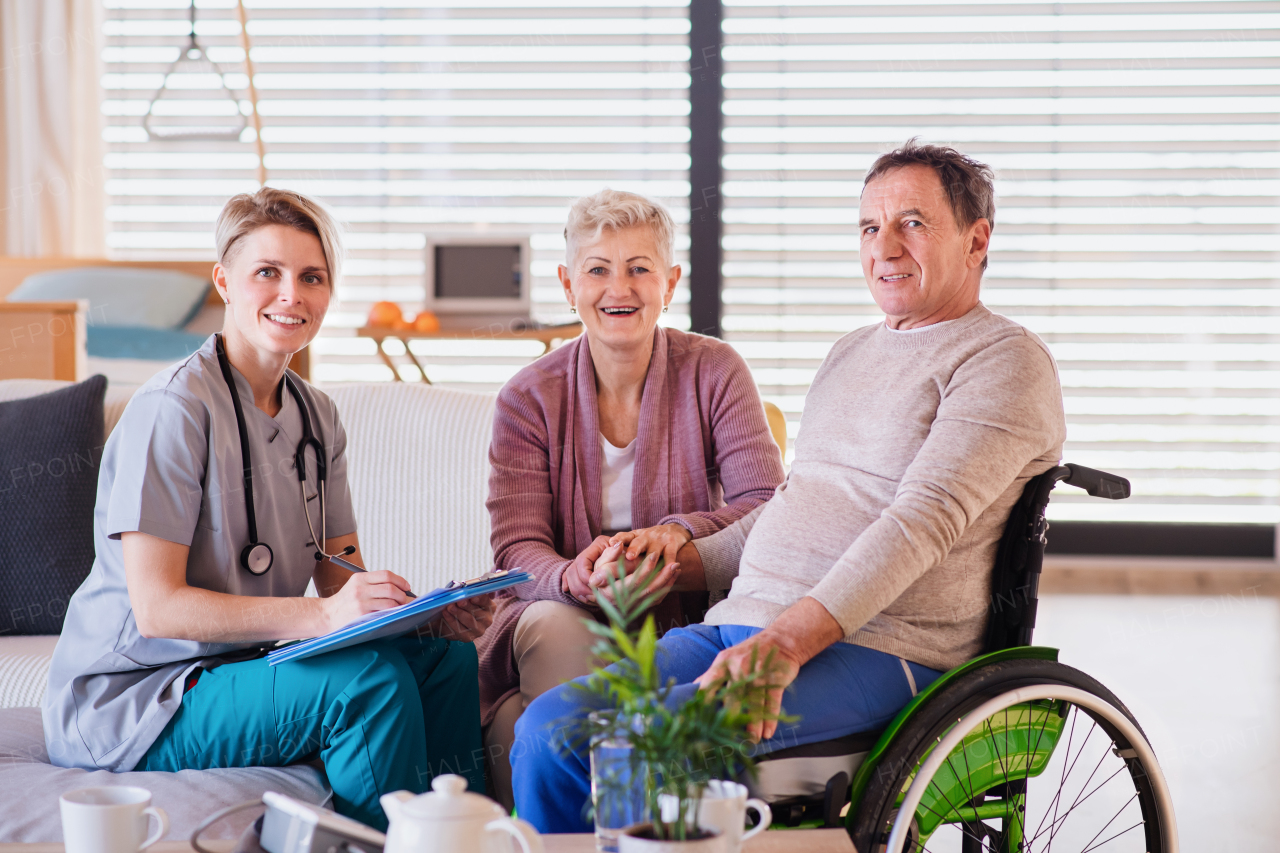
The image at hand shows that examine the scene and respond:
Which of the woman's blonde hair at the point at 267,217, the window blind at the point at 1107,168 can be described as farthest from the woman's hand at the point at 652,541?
the window blind at the point at 1107,168

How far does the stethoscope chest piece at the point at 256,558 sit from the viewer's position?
58.2 inches

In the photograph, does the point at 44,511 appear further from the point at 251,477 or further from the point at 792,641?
the point at 792,641

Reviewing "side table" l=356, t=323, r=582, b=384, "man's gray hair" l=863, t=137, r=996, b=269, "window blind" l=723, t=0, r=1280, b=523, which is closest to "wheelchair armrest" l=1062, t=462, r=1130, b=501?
"man's gray hair" l=863, t=137, r=996, b=269

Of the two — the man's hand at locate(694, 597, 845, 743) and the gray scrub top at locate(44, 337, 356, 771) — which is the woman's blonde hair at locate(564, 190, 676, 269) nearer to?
the gray scrub top at locate(44, 337, 356, 771)

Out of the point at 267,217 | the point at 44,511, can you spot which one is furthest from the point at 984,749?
the point at 44,511

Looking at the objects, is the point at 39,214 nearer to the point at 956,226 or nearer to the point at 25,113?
the point at 25,113

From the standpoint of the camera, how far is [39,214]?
178 inches

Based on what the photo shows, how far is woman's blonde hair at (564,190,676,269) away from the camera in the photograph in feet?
6.00

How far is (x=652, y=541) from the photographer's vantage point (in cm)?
168

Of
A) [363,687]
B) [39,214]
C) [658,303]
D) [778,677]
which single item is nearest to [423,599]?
[363,687]

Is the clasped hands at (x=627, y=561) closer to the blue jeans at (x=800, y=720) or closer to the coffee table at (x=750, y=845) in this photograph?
the blue jeans at (x=800, y=720)

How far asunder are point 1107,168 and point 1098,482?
3.46 metres

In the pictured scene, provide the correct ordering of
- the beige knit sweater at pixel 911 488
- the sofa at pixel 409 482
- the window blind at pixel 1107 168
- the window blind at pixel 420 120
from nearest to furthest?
the beige knit sweater at pixel 911 488, the sofa at pixel 409 482, the window blind at pixel 1107 168, the window blind at pixel 420 120

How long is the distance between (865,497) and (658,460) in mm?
A: 463
